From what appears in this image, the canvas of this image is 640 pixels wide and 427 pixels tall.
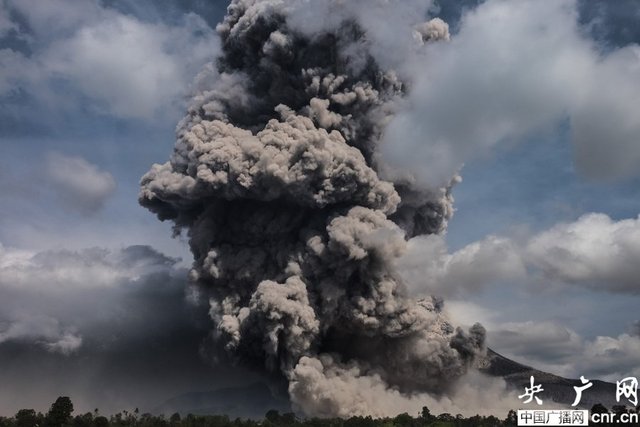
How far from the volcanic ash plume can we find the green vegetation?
5.57 meters

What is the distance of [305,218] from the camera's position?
46.7 metres

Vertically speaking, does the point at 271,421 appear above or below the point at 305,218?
below

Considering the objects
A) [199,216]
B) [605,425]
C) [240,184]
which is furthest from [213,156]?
[605,425]

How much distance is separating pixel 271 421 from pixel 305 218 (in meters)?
28.2

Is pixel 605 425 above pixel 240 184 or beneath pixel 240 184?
beneath

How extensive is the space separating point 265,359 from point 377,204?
43.5 feet

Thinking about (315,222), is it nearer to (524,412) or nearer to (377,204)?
(377,204)

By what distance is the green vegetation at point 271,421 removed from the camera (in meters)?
52.2

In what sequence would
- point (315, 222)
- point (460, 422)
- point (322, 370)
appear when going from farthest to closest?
point (460, 422) < point (315, 222) < point (322, 370)

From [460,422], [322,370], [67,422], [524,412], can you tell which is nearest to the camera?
[524,412]

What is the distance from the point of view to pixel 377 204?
45344 millimetres

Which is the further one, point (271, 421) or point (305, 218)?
point (271, 421)

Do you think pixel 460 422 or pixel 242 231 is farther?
pixel 460 422

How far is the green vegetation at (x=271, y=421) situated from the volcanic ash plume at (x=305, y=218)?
5574mm
